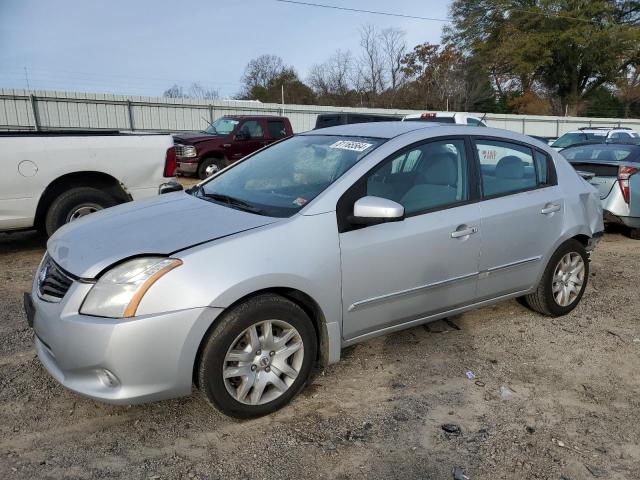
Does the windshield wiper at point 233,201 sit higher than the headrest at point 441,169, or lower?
lower

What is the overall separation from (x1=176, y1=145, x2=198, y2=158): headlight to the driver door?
1071 centimetres

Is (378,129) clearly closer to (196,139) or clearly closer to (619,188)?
(619,188)

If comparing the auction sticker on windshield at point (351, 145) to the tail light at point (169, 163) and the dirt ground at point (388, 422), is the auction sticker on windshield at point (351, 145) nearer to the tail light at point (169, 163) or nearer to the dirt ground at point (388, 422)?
the dirt ground at point (388, 422)

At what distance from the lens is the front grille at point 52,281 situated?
8.93ft

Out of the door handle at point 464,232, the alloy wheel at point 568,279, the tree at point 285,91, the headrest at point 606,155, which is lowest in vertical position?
the alloy wheel at point 568,279

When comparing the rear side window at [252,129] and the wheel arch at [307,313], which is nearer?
the wheel arch at [307,313]

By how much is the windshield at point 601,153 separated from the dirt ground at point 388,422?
475 centimetres

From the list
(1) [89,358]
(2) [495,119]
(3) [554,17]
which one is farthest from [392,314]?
(3) [554,17]

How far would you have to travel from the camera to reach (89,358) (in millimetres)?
2545

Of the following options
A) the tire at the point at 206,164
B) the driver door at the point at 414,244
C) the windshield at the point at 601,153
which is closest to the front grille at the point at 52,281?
the driver door at the point at 414,244

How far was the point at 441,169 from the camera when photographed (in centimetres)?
369

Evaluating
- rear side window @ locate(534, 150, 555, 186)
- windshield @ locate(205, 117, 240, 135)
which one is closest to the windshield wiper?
rear side window @ locate(534, 150, 555, 186)

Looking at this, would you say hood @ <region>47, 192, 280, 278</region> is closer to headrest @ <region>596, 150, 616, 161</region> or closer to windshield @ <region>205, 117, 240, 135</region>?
headrest @ <region>596, 150, 616, 161</region>

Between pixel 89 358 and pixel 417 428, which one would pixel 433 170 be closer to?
pixel 417 428
